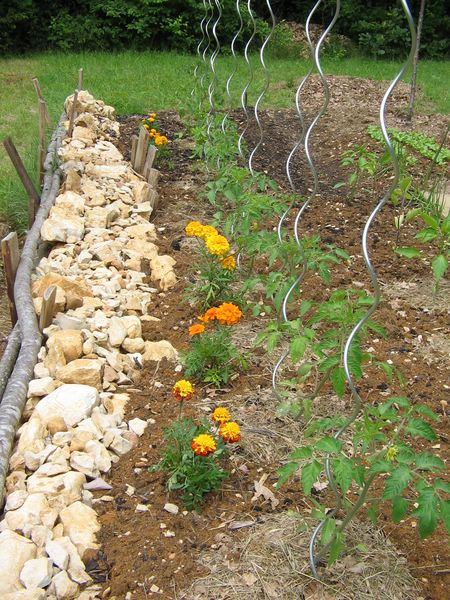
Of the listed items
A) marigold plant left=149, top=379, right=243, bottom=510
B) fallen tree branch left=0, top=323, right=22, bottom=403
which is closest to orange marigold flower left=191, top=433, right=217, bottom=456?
marigold plant left=149, top=379, right=243, bottom=510

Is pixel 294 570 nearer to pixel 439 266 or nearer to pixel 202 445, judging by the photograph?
pixel 202 445

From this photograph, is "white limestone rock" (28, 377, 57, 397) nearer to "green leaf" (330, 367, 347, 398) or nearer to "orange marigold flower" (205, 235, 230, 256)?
"orange marigold flower" (205, 235, 230, 256)

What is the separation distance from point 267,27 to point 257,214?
10257 millimetres

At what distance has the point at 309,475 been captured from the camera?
1767 millimetres

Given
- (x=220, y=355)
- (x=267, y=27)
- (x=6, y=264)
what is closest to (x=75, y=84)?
(x=267, y=27)

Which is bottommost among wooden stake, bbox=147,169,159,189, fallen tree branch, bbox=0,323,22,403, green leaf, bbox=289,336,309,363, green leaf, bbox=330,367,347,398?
fallen tree branch, bbox=0,323,22,403

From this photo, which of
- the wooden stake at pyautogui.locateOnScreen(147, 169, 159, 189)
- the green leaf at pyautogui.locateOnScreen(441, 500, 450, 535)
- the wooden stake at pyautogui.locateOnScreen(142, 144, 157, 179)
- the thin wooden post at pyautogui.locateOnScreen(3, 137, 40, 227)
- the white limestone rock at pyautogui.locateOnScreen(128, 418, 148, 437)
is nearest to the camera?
the green leaf at pyautogui.locateOnScreen(441, 500, 450, 535)

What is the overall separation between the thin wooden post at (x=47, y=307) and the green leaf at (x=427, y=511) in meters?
2.00

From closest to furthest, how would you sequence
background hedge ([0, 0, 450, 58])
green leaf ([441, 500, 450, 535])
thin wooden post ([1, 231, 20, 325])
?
green leaf ([441, 500, 450, 535]) → thin wooden post ([1, 231, 20, 325]) → background hedge ([0, 0, 450, 58])

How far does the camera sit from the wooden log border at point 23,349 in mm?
2507

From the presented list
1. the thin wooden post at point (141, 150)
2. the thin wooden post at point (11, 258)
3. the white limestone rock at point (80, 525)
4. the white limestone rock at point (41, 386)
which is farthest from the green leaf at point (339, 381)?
the thin wooden post at point (141, 150)

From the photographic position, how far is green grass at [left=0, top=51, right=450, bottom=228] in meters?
6.80

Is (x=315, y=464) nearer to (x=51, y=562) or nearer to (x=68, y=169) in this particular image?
(x=51, y=562)

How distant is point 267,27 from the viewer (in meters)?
12.5
